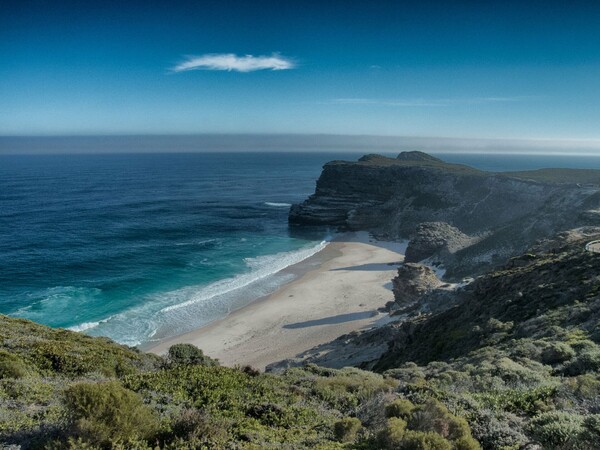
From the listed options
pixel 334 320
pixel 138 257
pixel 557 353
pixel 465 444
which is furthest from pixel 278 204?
pixel 465 444

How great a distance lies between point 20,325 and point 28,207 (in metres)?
70.4

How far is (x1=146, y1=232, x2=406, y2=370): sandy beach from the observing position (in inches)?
1143

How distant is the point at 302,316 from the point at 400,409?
2786 cm

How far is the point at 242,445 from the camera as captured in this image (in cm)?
666

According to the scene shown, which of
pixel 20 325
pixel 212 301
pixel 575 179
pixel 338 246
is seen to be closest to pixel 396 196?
pixel 338 246

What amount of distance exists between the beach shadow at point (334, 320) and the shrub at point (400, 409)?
25.5 meters

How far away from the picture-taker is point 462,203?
63875 mm

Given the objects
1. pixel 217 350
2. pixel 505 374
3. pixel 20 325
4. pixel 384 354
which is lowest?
pixel 217 350

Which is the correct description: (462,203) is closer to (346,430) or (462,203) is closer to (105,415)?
(346,430)

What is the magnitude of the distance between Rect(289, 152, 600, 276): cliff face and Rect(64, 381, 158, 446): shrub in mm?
38070

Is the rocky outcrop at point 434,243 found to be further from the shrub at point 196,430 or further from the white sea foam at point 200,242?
the shrub at point 196,430

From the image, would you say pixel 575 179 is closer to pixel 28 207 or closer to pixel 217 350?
pixel 217 350

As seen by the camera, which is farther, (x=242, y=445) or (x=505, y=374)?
(x=505, y=374)

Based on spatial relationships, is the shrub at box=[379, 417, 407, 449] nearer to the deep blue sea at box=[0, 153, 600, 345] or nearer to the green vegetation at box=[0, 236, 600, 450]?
the green vegetation at box=[0, 236, 600, 450]
